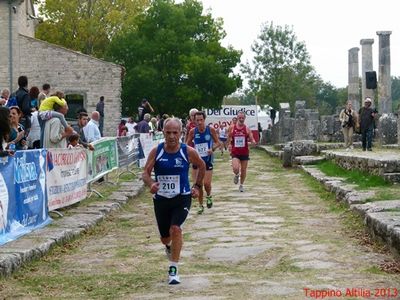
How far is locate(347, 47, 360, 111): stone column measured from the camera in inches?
1518

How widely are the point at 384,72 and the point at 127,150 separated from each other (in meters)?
16.0

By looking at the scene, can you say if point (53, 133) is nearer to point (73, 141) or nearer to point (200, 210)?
point (73, 141)

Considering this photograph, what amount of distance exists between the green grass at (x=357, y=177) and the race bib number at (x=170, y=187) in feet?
22.8

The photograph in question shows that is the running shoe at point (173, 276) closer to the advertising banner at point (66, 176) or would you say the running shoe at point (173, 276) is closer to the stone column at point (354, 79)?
the advertising banner at point (66, 176)

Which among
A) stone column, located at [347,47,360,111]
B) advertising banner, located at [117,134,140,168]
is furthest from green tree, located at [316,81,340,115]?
advertising banner, located at [117,134,140,168]

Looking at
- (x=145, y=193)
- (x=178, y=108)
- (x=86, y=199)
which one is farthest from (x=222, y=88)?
(x=86, y=199)

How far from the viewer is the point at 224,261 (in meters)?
8.88

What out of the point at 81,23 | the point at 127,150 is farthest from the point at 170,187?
the point at 81,23

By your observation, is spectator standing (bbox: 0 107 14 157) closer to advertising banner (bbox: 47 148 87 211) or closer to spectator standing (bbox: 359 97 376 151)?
advertising banner (bbox: 47 148 87 211)

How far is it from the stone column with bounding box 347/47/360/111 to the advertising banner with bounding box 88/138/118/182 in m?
21.8

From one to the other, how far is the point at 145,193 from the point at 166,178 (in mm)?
9678

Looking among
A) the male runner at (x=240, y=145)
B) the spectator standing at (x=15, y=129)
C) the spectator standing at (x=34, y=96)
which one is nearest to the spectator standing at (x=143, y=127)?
the male runner at (x=240, y=145)

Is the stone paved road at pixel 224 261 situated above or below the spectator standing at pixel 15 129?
below

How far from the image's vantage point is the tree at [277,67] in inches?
2645
